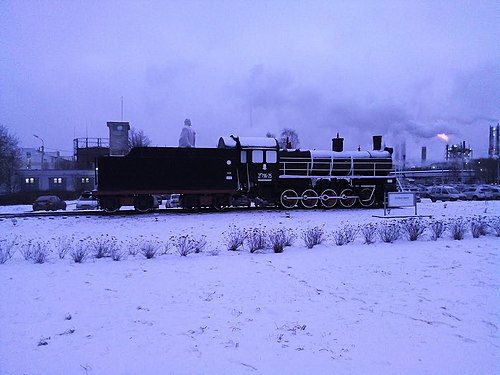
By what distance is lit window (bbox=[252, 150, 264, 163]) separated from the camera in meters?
20.8

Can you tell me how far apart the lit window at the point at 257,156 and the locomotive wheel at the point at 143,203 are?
5713 mm

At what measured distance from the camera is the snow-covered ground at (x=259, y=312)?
4.66m

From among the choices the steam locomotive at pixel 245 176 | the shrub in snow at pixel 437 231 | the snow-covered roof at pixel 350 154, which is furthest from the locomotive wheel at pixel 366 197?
the shrub in snow at pixel 437 231

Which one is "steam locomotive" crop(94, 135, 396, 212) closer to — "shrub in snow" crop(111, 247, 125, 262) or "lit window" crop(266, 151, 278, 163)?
"lit window" crop(266, 151, 278, 163)

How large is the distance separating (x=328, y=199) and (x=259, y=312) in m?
16.5

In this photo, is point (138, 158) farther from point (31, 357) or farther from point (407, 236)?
point (31, 357)

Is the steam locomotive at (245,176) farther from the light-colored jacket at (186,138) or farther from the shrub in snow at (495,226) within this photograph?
the shrub in snow at (495,226)

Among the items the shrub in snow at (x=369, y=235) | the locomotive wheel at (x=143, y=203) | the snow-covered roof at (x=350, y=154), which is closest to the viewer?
the shrub in snow at (x=369, y=235)

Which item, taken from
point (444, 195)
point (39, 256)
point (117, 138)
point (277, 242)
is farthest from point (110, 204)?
point (444, 195)

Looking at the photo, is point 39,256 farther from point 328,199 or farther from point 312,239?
point 328,199

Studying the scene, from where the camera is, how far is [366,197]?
22641 millimetres

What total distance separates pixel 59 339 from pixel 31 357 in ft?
1.53


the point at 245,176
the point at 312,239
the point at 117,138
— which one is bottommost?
the point at 312,239

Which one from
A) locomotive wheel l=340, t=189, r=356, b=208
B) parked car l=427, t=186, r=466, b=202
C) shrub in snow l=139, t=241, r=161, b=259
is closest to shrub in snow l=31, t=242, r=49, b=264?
shrub in snow l=139, t=241, r=161, b=259
